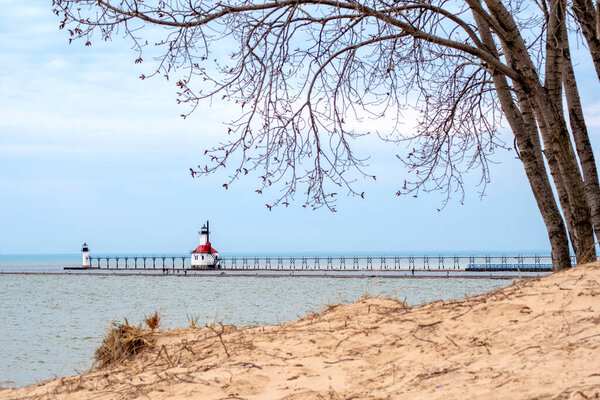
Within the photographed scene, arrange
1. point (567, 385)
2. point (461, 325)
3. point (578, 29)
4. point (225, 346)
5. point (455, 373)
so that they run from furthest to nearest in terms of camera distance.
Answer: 1. point (578, 29)
2. point (225, 346)
3. point (461, 325)
4. point (455, 373)
5. point (567, 385)

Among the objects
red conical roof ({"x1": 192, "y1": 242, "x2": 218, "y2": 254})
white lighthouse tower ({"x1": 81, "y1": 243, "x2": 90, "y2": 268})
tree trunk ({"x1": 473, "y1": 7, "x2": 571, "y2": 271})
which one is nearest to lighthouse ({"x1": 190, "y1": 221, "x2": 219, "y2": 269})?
red conical roof ({"x1": 192, "y1": 242, "x2": 218, "y2": 254})

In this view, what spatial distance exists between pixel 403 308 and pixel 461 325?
1.79 m

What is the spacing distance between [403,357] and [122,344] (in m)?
3.97

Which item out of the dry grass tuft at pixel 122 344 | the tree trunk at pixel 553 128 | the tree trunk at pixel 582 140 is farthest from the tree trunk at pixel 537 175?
the dry grass tuft at pixel 122 344

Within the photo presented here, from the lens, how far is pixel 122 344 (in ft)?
25.2

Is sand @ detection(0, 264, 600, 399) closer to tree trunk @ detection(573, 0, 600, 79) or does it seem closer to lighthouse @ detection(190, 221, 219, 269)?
tree trunk @ detection(573, 0, 600, 79)

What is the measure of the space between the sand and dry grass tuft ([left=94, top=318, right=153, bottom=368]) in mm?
239

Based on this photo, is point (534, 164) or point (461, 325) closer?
point (461, 325)

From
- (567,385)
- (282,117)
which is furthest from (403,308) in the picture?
(567,385)

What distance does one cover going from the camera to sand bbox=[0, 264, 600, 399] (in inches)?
162

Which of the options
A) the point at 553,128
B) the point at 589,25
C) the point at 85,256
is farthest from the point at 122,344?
the point at 85,256

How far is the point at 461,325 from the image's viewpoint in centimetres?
566

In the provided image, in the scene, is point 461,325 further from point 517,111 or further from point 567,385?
point 517,111

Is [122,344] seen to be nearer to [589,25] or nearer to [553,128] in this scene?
[553,128]
